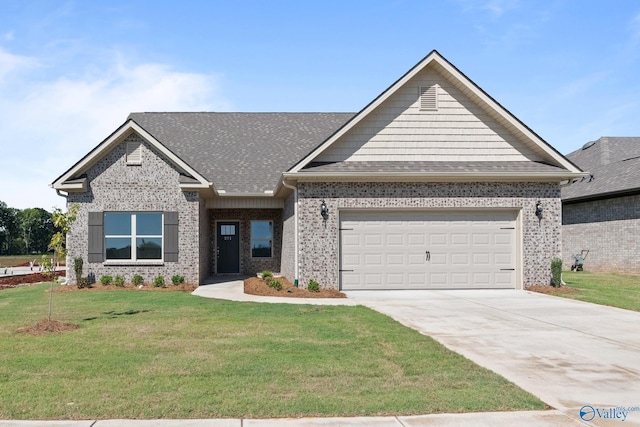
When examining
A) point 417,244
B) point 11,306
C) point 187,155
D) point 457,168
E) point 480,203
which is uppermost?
point 187,155

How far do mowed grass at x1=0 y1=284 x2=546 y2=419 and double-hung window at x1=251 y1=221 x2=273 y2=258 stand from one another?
423 inches

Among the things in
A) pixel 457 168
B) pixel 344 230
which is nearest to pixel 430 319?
pixel 344 230

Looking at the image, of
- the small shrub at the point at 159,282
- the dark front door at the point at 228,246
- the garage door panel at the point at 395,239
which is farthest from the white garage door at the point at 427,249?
the dark front door at the point at 228,246

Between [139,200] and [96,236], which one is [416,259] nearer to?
[139,200]

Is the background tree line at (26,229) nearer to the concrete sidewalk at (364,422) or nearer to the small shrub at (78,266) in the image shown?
the small shrub at (78,266)

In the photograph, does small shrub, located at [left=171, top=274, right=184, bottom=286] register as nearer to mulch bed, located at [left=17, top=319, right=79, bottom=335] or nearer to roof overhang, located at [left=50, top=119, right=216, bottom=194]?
roof overhang, located at [left=50, top=119, right=216, bottom=194]

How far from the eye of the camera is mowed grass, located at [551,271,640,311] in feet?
41.8

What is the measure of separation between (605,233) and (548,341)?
17.7 meters

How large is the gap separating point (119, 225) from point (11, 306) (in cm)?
494

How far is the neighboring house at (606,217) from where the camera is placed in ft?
69.0

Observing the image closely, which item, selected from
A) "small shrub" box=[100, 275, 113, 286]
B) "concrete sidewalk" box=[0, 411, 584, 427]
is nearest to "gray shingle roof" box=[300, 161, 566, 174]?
"small shrub" box=[100, 275, 113, 286]

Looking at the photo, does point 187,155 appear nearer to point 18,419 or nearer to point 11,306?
point 11,306

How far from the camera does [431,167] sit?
15.3 metres

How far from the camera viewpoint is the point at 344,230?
1529 centimetres
